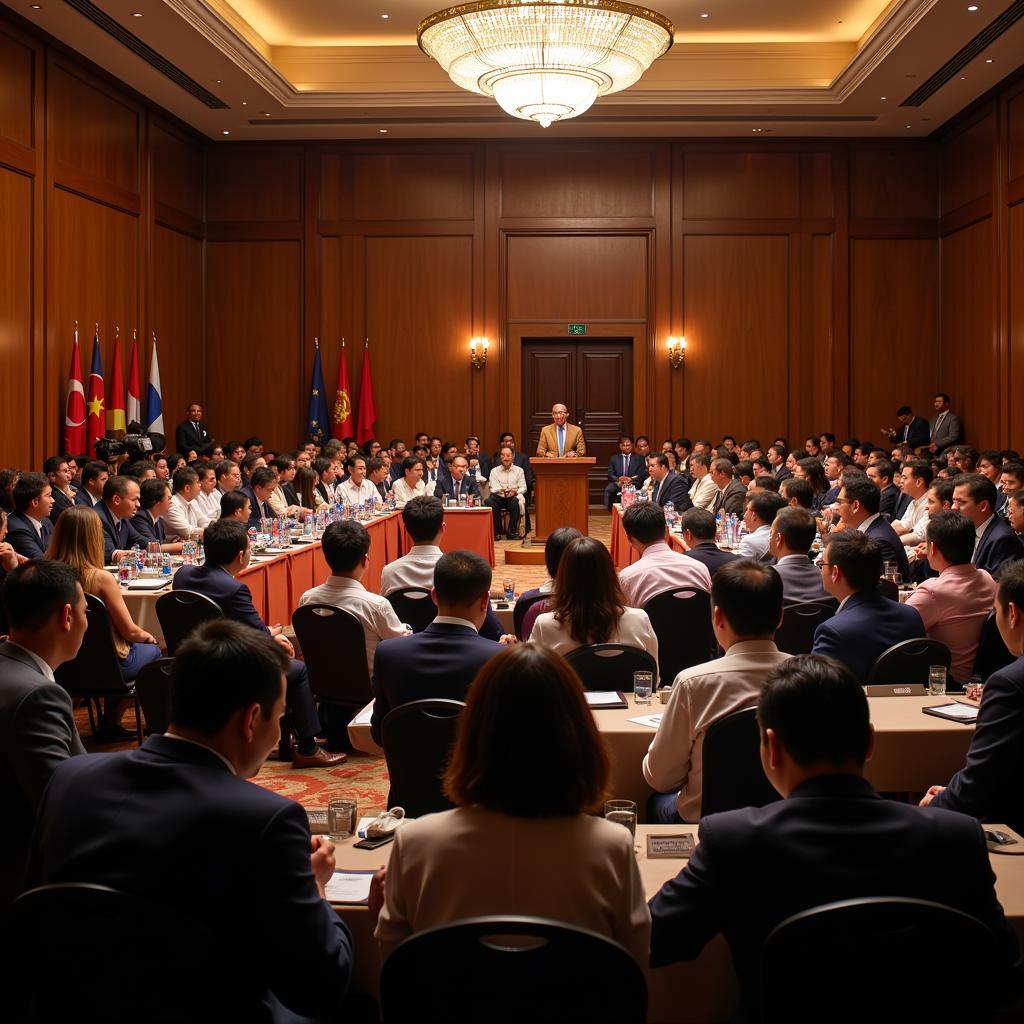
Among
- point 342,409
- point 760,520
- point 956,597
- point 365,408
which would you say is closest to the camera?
point 956,597

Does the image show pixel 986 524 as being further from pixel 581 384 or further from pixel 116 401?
pixel 581 384

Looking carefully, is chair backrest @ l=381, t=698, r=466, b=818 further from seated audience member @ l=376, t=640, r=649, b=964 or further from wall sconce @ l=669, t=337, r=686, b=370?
wall sconce @ l=669, t=337, r=686, b=370

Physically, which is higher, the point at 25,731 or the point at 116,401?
→ the point at 116,401

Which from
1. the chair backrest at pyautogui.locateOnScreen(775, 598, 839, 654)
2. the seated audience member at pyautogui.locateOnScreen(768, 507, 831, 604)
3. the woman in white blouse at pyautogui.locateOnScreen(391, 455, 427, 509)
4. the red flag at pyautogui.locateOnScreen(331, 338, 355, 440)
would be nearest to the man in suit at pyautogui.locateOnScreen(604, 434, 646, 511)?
the woman in white blouse at pyautogui.locateOnScreen(391, 455, 427, 509)

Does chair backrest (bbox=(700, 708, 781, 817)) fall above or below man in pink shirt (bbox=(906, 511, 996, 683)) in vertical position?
below

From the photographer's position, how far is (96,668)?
5.00m

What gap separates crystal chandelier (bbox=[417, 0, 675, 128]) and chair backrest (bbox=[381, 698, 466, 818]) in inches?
308

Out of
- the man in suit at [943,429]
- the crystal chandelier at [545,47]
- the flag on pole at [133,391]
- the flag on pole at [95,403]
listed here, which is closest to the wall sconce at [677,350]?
the man in suit at [943,429]

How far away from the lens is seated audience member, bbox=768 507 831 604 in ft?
17.0

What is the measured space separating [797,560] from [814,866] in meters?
3.57

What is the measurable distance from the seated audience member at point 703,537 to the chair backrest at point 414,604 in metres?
1.47

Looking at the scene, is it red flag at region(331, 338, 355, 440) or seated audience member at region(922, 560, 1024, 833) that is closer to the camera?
seated audience member at region(922, 560, 1024, 833)

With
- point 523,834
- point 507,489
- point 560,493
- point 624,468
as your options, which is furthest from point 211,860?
point 624,468

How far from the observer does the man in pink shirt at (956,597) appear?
444 centimetres
